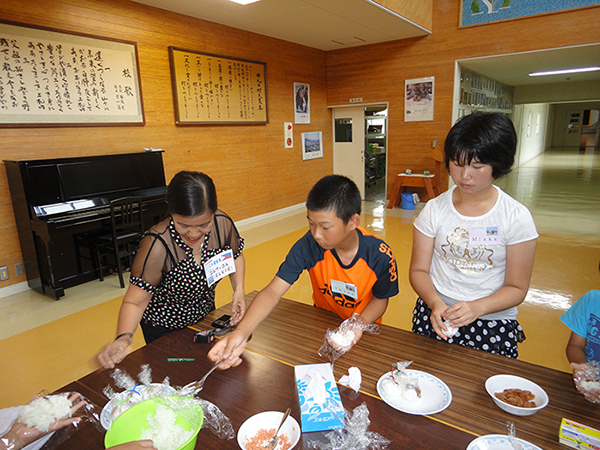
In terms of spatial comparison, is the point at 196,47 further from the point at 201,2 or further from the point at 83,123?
the point at 83,123

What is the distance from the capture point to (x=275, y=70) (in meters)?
6.32

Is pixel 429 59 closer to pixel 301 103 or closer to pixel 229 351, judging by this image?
pixel 301 103

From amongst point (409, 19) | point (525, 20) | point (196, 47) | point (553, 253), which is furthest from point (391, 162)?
point (196, 47)

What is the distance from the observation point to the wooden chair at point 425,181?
6.35 metres

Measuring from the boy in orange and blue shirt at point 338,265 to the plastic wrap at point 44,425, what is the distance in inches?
16.7

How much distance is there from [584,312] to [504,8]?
19.4ft

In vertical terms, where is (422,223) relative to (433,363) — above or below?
above

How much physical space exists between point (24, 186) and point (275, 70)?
4.31 metres

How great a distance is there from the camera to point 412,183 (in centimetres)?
664

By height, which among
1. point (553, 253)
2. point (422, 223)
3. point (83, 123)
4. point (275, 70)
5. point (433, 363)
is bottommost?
point (553, 253)

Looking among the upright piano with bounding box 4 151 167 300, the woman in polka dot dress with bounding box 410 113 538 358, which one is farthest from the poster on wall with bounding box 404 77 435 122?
the woman in polka dot dress with bounding box 410 113 538 358

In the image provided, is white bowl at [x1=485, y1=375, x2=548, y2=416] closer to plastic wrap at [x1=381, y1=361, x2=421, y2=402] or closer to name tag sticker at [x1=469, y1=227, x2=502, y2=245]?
plastic wrap at [x1=381, y1=361, x2=421, y2=402]

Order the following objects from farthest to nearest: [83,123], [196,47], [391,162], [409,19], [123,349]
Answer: [391,162] < [409,19] < [196,47] < [83,123] < [123,349]

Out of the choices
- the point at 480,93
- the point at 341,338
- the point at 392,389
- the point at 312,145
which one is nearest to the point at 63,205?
the point at 341,338
